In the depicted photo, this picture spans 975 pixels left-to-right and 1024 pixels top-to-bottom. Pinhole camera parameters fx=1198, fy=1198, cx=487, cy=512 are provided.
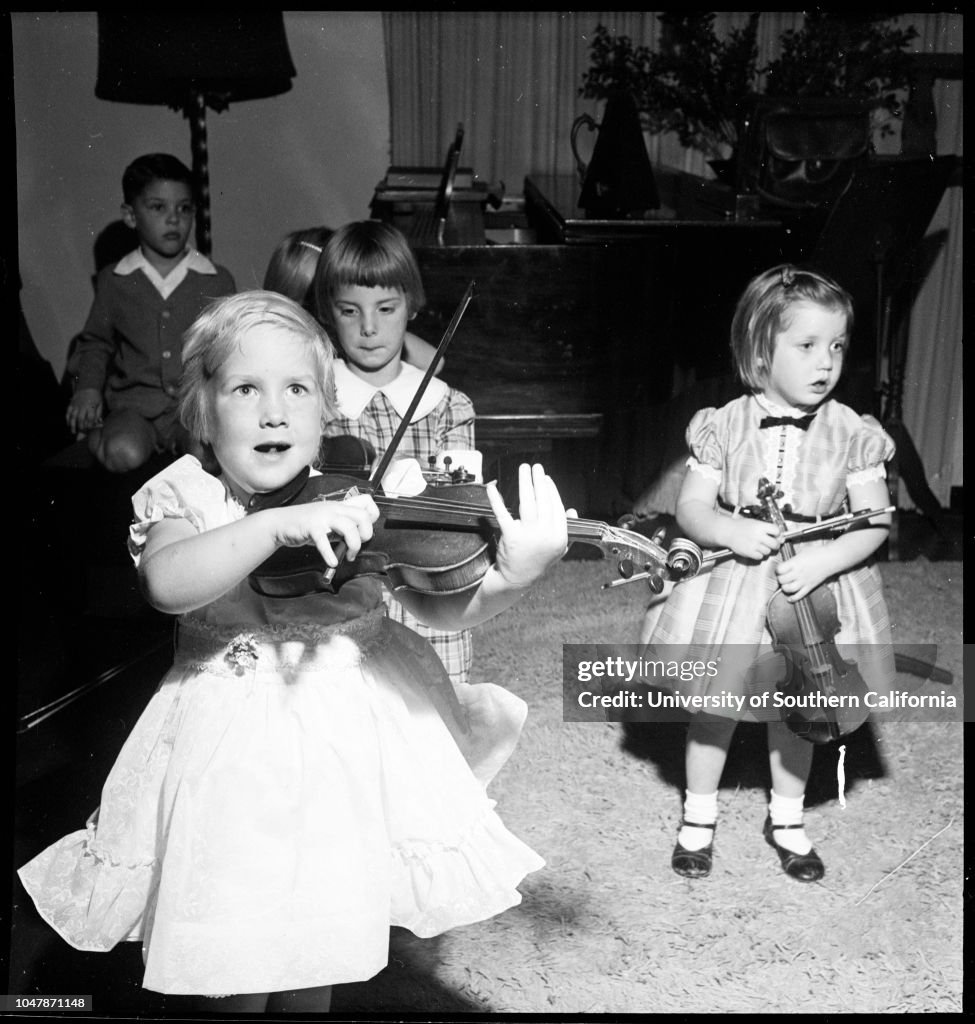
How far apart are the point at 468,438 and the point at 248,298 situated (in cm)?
53

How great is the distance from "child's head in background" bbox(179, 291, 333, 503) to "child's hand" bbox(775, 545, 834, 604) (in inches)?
26.1

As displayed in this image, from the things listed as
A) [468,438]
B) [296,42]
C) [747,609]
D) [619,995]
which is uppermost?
[296,42]

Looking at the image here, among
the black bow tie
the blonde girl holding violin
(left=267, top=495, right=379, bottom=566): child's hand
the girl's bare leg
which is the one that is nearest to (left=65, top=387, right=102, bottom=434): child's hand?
the blonde girl holding violin

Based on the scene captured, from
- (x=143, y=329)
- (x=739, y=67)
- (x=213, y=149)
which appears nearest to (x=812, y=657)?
(x=739, y=67)

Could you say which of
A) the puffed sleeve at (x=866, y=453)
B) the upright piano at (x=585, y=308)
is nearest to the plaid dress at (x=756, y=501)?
the puffed sleeve at (x=866, y=453)

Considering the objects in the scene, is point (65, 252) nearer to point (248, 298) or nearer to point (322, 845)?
point (248, 298)

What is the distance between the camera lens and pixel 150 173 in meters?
1.80

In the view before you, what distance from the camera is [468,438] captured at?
180 cm

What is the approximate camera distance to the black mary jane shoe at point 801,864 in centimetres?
168

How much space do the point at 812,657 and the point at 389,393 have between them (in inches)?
27.0

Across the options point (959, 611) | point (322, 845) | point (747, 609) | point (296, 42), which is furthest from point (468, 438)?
point (959, 611)

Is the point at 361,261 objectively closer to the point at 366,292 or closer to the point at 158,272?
the point at 366,292

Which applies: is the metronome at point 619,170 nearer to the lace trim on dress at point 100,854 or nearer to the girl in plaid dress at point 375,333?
the girl in plaid dress at point 375,333

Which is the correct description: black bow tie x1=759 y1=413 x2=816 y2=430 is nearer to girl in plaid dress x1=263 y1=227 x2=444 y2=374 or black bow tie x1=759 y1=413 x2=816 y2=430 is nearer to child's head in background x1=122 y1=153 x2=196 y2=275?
girl in plaid dress x1=263 y1=227 x2=444 y2=374
